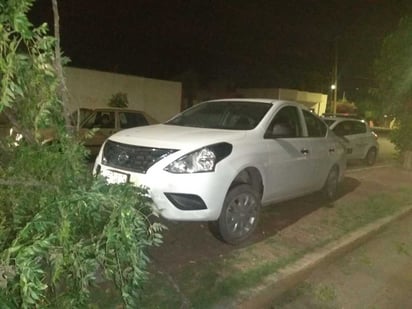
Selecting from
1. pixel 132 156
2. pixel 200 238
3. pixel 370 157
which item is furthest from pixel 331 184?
pixel 370 157

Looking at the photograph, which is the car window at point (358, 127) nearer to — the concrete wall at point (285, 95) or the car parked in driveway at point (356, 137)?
the car parked in driveway at point (356, 137)

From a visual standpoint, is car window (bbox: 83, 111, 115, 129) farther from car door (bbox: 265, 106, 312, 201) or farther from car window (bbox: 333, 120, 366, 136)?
car door (bbox: 265, 106, 312, 201)

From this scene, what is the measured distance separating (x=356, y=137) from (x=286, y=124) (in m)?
8.05

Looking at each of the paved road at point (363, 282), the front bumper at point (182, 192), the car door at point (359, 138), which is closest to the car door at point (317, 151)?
the paved road at point (363, 282)

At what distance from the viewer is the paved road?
440 cm

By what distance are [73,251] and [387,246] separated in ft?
15.5

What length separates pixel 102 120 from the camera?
11992mm

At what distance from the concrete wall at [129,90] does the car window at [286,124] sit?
465 inches

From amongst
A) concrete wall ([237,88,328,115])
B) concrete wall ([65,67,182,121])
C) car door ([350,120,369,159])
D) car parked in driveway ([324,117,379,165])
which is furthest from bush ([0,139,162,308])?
concrete wall ([237,88,328,115])

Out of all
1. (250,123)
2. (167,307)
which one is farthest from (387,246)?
(167,307)

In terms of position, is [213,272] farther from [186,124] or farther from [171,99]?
[171,99]

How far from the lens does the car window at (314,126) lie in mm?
6926

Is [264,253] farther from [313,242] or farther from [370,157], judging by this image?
[370,157]

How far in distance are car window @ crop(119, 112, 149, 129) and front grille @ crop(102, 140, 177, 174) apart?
265 inches
